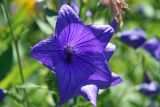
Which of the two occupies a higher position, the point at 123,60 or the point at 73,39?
the point at 73,39

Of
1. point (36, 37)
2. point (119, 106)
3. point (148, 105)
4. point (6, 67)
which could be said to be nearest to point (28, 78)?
point (6, 67)

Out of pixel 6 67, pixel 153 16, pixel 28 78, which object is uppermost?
pixel 6 67

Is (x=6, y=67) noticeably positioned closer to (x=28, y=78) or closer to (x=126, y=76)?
(x=28, y=78)

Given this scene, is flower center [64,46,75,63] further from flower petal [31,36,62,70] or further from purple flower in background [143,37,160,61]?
purple flower in background [143,37,160,61]

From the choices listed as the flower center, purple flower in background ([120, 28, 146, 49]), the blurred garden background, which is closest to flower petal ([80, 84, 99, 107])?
the flower center

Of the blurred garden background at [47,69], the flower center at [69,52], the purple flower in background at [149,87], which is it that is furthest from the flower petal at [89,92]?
the purple flower in background at [149,87]

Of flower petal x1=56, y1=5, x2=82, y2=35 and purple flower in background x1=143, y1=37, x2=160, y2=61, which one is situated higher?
flower petal x1=56, y1=5, x2=82, y2=35

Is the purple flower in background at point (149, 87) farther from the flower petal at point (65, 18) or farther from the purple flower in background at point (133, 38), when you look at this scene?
the flower petal at point (65, 18)
